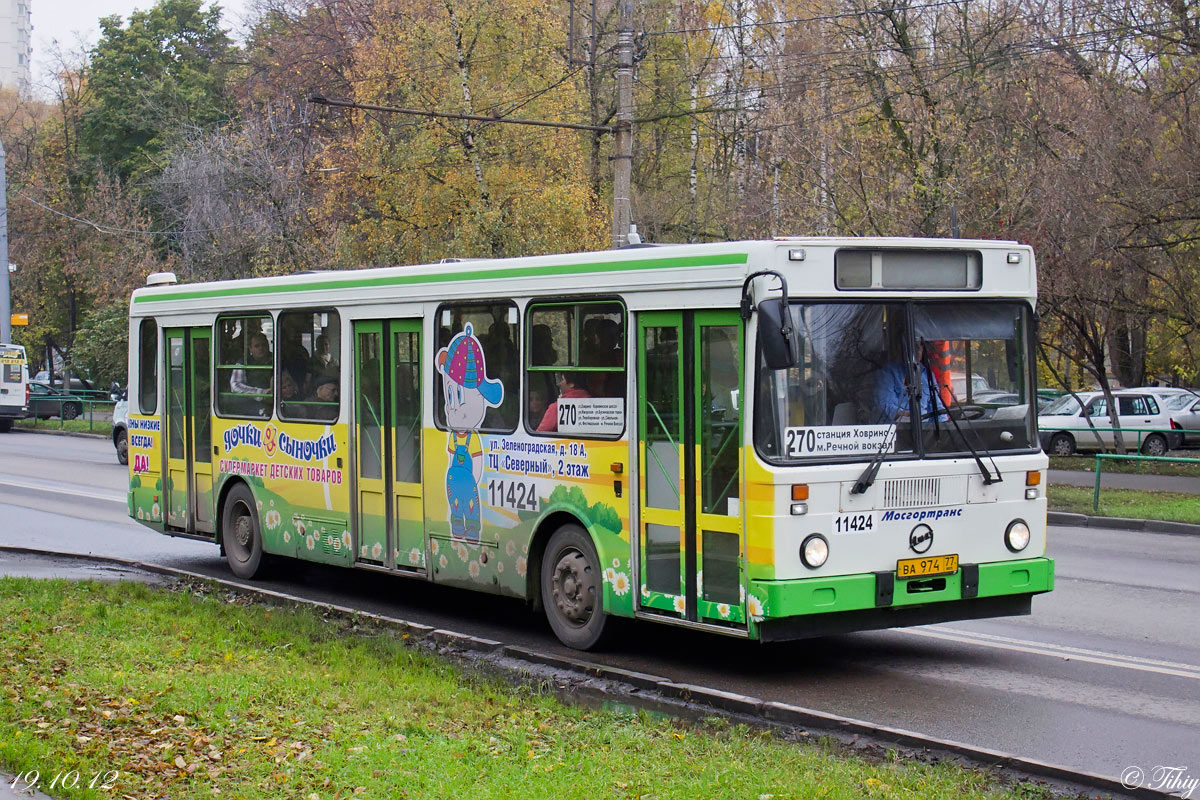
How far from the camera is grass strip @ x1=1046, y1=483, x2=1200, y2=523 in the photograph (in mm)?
18844

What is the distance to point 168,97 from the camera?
63.2 meters

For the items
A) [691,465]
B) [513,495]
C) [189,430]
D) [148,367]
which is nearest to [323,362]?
[189,430]

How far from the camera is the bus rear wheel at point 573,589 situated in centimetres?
977

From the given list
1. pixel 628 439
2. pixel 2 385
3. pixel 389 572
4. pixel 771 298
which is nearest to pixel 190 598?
pixel 389 572

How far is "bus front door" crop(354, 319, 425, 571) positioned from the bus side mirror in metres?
4.15

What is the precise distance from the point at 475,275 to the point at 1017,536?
463 centimetres

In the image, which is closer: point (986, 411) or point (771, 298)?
point (771, 298)

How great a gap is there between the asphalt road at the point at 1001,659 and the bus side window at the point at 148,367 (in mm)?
1798

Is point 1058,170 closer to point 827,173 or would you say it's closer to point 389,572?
point 827,173

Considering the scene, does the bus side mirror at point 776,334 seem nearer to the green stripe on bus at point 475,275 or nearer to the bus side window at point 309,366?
the green stripe on bus at point 475,275

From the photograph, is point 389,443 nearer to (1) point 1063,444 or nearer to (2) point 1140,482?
(2) point 1140,482

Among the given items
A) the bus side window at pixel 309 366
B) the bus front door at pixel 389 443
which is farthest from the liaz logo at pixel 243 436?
the bus front door at pixel 389 443

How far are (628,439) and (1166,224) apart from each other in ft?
61.1
